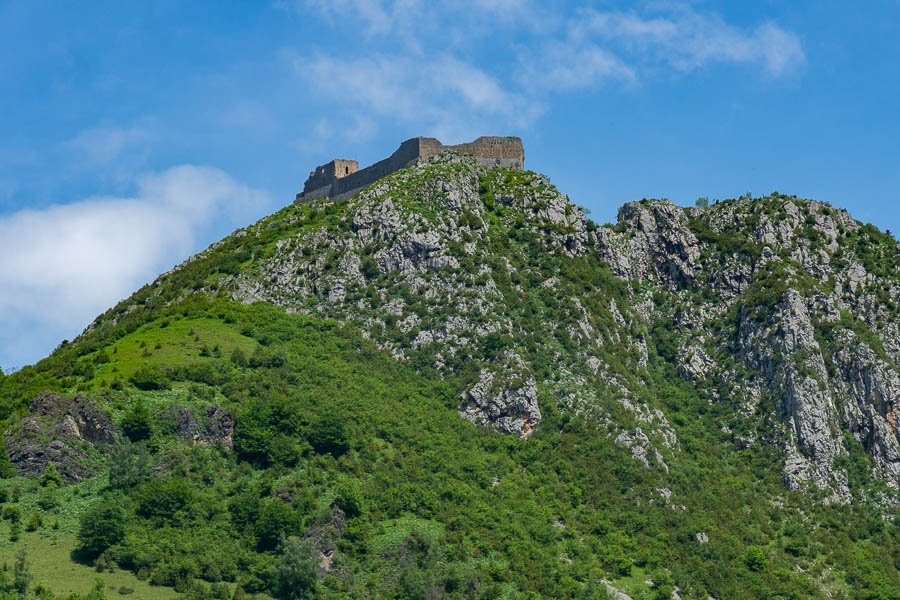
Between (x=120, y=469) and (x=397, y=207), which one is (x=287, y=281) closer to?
(x=397, y=207)

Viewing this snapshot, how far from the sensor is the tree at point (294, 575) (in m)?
95.6

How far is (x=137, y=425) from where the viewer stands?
10581 cm

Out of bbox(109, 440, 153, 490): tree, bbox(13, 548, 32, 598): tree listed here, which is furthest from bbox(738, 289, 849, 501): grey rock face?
bbox(13, 548, 32, 598): tree

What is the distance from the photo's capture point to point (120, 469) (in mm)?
101625

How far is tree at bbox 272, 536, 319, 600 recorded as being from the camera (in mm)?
95562

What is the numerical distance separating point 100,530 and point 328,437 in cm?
2217

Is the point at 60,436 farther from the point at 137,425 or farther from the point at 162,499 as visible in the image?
the point at 162,499

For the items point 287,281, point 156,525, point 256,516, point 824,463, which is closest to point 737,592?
point 824,463

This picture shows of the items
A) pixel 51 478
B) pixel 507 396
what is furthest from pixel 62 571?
pixel 507 396

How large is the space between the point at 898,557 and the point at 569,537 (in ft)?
100

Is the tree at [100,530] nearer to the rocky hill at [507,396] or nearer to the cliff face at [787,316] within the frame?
the rocky hill at [507,396]

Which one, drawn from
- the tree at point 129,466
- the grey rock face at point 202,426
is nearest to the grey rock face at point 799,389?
the grey rock face at point 202,426

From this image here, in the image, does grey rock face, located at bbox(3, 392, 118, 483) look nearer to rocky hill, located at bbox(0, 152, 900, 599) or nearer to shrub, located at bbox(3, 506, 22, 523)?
rocky hill, located at bbox(0, 152, 900, 599)

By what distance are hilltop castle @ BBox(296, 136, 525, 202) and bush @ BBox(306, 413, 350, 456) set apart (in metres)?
52.7
